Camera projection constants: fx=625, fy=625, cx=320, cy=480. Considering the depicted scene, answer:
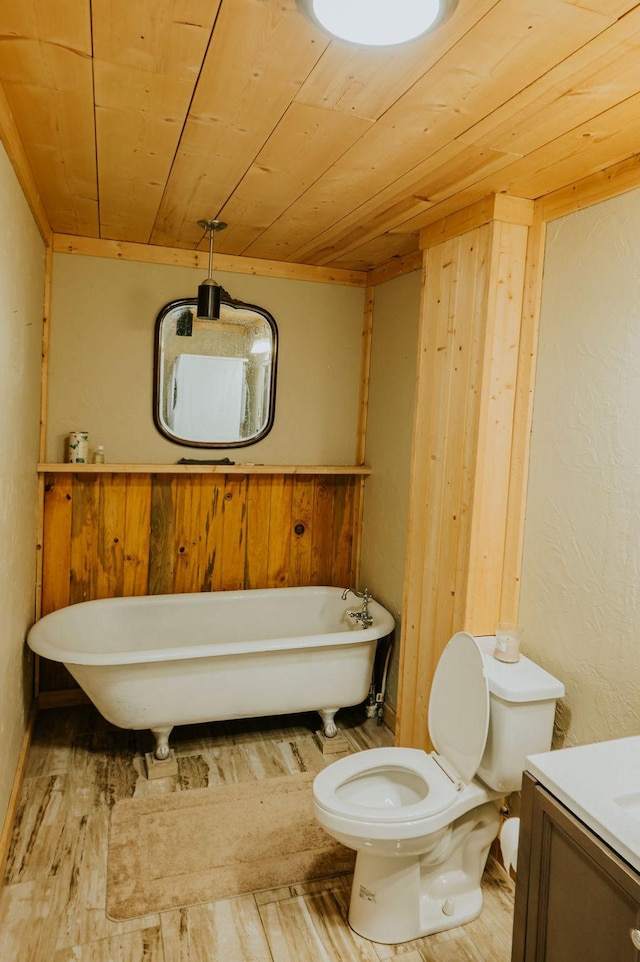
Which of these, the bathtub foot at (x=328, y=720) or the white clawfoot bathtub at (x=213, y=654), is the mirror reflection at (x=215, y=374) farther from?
the bathtub foot at (x=328, y=720)

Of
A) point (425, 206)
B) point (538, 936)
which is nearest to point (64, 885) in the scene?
point (538, 936)

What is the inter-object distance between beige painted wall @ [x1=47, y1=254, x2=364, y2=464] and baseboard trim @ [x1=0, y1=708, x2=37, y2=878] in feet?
4.36

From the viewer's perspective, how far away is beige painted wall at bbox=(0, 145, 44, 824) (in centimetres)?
201

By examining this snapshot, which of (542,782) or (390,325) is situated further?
(390,325)

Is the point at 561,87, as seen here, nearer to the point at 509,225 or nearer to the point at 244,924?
the point at 509,225

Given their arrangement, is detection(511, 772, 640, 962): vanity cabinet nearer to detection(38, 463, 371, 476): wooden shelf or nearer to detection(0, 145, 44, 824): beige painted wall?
detection(0, 145, 44, 824): beige painted wall

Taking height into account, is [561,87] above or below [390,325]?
above

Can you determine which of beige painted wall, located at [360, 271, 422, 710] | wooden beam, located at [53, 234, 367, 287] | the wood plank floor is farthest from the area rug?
wooden beam, located at [53, 234, 367, 287]

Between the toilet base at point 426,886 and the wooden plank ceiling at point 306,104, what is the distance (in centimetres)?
206

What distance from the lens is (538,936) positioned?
1.38 meters

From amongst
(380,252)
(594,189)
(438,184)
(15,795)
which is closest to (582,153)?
(594,189)

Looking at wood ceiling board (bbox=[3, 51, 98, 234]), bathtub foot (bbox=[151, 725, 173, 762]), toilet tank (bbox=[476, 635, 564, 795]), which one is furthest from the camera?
bathtub foot (bbox=[151, 725, 173, 762])

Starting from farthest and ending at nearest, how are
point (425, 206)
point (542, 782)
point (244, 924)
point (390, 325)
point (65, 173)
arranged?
point (390, 325) → point (425, 206) → point (65, 173) → point (244, 924) → point (542, 782)

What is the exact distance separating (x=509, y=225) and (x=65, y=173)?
1599mm
